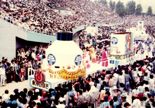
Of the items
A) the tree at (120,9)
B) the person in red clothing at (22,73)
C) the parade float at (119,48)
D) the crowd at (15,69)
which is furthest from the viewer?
the tree at (120,9)

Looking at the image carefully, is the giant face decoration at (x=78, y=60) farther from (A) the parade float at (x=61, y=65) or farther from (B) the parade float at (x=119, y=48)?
(B) the parade float at (x=119, y=48)

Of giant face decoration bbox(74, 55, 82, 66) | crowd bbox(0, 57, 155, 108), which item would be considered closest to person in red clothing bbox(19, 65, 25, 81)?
giant face decoration bbox(74, 55, 82, 66)

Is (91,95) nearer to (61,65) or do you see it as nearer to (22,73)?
(61,65)

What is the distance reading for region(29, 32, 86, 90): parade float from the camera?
1769cm

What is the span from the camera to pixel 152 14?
148125 mm

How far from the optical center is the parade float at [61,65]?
17.7m

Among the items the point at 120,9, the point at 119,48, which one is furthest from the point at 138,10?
the point at 119,48

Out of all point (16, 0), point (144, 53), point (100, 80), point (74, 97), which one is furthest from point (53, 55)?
point (16, 0)

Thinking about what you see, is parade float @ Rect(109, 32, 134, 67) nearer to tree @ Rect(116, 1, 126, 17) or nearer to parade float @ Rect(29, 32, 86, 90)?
parade float @ Rect(29, 32, 86, 90)

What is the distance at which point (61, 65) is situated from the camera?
17.8 m

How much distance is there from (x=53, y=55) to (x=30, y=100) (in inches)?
216

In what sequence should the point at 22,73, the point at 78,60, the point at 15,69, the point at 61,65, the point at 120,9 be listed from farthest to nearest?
the point at 120,9
the point at 22,73
the point at 15,69
the point at 78,60
the point at 61,65

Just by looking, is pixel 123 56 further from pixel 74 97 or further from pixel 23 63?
pixel 74 97

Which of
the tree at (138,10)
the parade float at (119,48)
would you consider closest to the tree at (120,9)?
the tree at (138,10)
